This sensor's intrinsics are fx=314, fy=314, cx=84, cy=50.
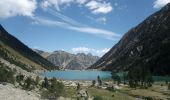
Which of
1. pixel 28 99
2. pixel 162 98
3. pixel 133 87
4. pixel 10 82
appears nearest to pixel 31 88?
pixel 10 82

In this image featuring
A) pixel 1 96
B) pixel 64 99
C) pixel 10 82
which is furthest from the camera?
pixel 10 82

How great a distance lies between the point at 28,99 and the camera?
9644 cm

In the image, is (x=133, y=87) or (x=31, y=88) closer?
(x=31, y=88)

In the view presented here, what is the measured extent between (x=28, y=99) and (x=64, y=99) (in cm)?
2110

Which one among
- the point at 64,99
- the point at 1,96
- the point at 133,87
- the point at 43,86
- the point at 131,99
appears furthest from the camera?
the point at 133,87

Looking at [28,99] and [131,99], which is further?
[131,99]

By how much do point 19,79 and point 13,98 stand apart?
209ft

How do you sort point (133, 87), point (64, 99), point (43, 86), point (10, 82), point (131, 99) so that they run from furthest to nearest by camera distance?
point (133, 87) < point (43, 86) < point (10, 82) < point (131, 99) < point (64, 99)

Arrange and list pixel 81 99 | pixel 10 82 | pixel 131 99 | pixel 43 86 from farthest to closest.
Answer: pixel 43 86, pixel 10 82, pixel 131 99, pixel 81 99

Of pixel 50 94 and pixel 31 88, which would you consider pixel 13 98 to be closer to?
pixel 50 94

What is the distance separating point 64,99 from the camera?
114875mm

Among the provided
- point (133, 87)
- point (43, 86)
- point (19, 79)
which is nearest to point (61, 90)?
point (43, 86)

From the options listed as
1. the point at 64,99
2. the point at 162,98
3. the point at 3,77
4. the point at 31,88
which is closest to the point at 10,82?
the point at 3,77

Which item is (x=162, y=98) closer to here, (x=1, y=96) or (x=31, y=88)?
(x=31, y=88)
